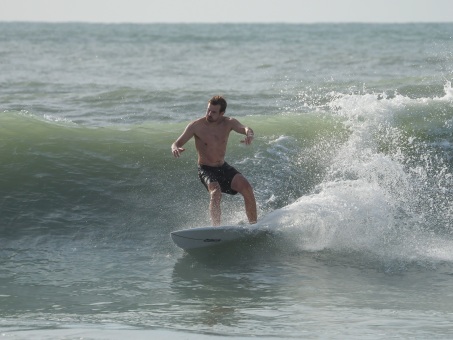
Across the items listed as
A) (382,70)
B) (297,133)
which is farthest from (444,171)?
(382,70)

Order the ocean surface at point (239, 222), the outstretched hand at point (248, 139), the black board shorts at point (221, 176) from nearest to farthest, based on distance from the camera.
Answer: the ocean surface at point (239, 222) < the outstretched hand at point (248, 139) < the black board shorts at point (221, 176)

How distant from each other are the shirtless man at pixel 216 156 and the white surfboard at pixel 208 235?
0.11m

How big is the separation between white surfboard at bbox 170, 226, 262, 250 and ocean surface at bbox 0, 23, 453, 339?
11 cm

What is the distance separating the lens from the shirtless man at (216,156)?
29.7 feet

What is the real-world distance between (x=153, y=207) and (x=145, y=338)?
169 inches

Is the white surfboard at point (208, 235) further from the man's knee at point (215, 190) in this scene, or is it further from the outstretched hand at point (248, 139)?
the outstretched hand at point (248, 139)

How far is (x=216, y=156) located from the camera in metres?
9.20

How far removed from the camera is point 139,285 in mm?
8180

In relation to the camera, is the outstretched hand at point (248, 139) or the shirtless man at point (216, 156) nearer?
the outstretched hand at point (248, 139)

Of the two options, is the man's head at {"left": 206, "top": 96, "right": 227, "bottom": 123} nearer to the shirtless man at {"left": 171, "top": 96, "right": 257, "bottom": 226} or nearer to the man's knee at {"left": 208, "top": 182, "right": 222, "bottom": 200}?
the shirtless man at {"left": 171, "top": 96, "right": 257, "bottom": 226}

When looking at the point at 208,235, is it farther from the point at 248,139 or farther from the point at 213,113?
the point at 213,113

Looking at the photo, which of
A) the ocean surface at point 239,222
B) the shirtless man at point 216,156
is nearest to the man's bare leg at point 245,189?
the shirtless man at point 216,156

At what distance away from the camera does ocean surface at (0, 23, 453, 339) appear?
7.12 m

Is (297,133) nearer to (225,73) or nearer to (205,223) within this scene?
(205,223)
